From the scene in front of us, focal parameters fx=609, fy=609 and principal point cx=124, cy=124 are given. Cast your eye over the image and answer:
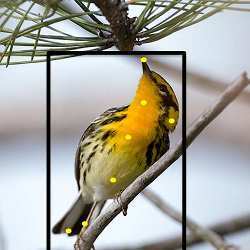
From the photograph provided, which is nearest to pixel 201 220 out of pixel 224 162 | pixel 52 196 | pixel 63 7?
pixel 224 162

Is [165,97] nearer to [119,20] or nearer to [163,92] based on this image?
[163,92]

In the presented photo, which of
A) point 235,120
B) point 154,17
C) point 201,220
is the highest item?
point 154,17

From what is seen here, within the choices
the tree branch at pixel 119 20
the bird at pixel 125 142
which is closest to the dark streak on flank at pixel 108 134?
the bird at pixel 125 142

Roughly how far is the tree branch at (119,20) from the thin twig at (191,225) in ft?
0.60

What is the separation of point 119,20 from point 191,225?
0.93ft

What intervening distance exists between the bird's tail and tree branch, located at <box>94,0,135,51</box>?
188 mm

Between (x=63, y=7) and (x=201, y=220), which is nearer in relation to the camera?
(x=63, y=7)

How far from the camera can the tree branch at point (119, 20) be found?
54 centimetres

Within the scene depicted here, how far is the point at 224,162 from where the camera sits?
0.74 meters

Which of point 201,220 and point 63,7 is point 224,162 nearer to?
point 201,220

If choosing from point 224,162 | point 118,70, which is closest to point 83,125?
point 118,70

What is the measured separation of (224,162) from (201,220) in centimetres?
8

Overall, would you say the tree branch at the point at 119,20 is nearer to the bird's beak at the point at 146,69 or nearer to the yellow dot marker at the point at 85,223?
the bird's beak at the point at 146,69

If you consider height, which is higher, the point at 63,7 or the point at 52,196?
the point at 63,7
